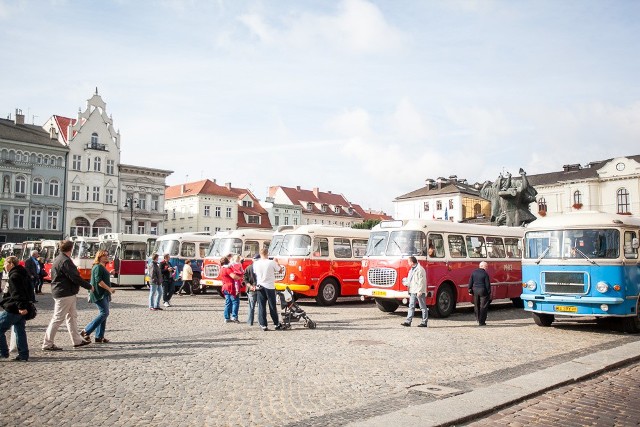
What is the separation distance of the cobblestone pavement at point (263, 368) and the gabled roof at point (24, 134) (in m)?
51.7

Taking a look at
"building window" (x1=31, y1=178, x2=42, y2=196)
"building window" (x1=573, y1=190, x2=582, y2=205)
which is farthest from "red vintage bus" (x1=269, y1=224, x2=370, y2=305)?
"building window" (x1=573, y1=190, x2=582, y2=205)

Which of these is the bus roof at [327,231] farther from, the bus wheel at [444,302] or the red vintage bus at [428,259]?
the bus wheel at [444,302]

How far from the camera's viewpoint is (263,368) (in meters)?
8.82

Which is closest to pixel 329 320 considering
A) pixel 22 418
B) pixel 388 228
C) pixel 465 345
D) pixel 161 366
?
pixel 388 228

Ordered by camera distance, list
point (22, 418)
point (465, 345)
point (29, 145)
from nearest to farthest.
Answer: point (22, 418), point (465, 345), point (29, 145)

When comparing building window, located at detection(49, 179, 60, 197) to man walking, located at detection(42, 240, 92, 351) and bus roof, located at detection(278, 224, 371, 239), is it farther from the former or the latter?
man walking, located at detection(42, 240, 92, 351)

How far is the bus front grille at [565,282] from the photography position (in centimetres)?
1325

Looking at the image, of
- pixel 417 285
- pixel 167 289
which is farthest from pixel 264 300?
pixel 167 289

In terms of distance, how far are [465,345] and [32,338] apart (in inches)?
355

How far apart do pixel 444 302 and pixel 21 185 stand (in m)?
55.3

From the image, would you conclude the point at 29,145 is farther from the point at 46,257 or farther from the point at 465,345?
the point at 465,345

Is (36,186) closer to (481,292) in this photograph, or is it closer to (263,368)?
(481,292)

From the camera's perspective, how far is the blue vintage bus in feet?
42.5

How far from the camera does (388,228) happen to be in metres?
17.2
